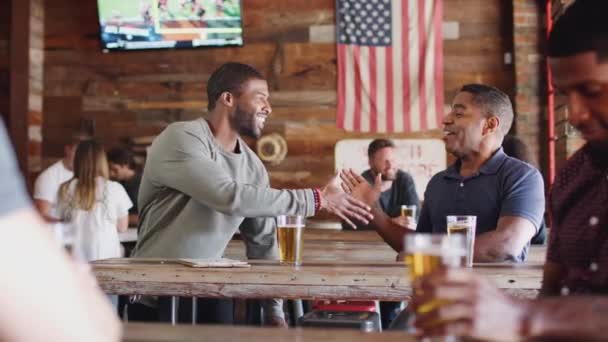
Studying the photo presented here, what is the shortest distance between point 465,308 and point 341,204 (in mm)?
1828

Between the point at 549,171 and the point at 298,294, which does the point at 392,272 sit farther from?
the point at 549,171

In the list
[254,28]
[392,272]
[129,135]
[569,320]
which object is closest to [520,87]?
[254,28]

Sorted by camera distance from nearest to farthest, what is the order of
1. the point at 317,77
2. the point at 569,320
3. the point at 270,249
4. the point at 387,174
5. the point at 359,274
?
1. the point at 569,320
2. the point at 359,274
3. the point at 270,249
4. the point at 387,174
5. the point at 317,77

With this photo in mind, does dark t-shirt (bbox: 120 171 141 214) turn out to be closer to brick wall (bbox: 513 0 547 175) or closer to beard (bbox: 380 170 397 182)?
beard (bbox: 380 170 397 182)

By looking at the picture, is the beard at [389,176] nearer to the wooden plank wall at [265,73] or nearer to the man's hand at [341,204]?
the wooden plank wall at [265,73]

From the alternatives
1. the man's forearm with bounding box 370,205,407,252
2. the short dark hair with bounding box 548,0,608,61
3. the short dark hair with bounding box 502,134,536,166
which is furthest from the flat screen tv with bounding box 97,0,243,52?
the short dark hair with bounding box 548,0,608,61

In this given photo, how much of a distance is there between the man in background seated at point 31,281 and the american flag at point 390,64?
5.84 metres

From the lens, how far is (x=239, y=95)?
3.21 m

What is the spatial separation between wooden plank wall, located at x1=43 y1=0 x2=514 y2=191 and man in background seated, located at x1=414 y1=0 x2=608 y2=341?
4974 millimetres

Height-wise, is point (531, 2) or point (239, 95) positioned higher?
point (531, 2)

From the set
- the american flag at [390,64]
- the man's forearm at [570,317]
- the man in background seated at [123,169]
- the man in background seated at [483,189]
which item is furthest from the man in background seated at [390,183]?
the man's forearm at [570,317]

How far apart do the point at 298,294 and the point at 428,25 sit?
468 centimetres

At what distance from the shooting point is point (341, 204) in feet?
9.20

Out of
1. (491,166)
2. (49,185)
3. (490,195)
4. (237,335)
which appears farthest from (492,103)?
(49,185)
